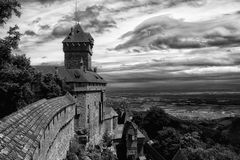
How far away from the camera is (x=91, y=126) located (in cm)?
→ 3397

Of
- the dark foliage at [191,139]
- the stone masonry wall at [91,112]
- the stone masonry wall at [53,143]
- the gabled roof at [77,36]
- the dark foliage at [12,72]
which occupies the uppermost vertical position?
the gabled roof at [77,36]

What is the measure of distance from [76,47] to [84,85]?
1222cm

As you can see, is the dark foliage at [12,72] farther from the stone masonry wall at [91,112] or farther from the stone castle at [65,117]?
the stone masonry wall at [91,112]

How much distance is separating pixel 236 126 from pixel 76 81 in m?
57.3

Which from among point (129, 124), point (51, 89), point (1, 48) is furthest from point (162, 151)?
point (1, 48)

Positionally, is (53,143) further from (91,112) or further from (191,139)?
(191,139)

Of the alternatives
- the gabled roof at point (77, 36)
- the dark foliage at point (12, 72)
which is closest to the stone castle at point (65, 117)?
the gabled roof at point (77, 36)

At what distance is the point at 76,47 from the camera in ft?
137

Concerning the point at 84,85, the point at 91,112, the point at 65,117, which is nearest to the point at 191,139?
the point at 91,112

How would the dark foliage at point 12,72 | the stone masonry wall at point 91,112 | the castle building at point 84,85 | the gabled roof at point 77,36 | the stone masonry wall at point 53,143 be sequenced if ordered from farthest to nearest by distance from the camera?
the gabled roof at point 77,36, the stone masonry wall at point 91,112, the castle building at point 84,85, the dark foliage at point 12,72, the stone masonry wall at point 53,143

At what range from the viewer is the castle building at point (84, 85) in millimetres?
30844

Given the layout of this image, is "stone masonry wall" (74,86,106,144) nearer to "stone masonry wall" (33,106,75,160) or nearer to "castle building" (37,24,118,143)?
"castle building" (37,24,118,143)

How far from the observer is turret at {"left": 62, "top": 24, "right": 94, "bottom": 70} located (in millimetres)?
41281

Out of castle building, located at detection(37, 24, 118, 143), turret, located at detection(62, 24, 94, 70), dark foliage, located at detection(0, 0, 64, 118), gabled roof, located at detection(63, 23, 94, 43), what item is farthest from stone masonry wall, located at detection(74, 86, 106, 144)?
dark foliage, located at detection(0, 0, 64, 118)
